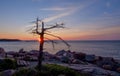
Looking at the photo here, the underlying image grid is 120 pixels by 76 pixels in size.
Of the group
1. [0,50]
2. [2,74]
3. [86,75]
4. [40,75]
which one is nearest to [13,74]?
[2,74]

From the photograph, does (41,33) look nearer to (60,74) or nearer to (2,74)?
(60,74)

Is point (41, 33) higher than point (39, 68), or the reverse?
point (41, 33)

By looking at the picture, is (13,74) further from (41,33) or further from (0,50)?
(0,50)

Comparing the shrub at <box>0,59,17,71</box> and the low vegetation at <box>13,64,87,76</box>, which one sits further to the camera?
the shrub at <box>0,59,17,71</box>

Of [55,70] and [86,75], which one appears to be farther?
[86,75]

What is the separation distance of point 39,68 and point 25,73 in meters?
0.63

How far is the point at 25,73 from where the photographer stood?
1054cm

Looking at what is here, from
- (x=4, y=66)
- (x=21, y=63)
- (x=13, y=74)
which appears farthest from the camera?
(x=21, y=63)

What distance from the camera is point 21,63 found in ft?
57.2

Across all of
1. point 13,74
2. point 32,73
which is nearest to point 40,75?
point 32,73

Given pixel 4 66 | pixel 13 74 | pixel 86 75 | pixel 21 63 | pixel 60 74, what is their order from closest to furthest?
1. pixel 60 74
2. pixel 13 74
3. pixel 86 75
4. pixel 4 66
5. pixel 21 63

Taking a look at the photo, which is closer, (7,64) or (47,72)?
(47,72)

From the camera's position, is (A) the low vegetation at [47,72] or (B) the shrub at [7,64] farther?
(B) the shrub at [7,64]

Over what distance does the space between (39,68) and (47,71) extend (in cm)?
37
